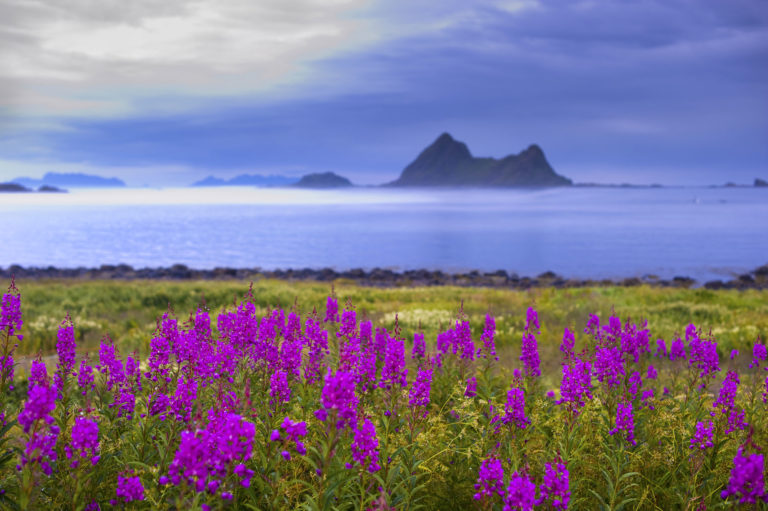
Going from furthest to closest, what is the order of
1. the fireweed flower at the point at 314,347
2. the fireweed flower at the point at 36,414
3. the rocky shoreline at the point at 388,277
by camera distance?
the rocky shoreline at the point at 388,277
the fireweed flower at the point at 314,347
the fireweed flower at the point at 36,414

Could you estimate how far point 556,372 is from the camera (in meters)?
13.6

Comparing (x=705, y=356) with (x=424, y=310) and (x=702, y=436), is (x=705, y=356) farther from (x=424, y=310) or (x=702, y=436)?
(x=424, y=310)

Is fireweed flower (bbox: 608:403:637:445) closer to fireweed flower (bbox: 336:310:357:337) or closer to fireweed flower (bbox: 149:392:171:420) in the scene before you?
fireweed flower (bbox: 336:310:357:337)

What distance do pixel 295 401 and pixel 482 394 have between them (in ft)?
8.98

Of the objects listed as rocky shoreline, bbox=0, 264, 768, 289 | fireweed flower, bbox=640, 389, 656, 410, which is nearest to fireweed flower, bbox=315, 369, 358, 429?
fireweed flower, bbox=640, 389, 656, 410

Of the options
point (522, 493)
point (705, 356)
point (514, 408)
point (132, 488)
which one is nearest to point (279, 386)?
point (132, 488)

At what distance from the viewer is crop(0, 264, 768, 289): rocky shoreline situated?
45.0 metres

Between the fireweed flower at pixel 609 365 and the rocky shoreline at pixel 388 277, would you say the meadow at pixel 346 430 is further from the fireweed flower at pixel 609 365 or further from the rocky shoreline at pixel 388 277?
the rocky shoreline at pixel 388 277

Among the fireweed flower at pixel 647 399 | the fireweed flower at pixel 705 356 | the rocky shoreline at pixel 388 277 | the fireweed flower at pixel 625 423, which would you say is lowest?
the rocky shoreline at pixel 388 277

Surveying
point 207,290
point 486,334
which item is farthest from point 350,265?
point 486,334

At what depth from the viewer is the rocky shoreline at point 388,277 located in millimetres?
44969

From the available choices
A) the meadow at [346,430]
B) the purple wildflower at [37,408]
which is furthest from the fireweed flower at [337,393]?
the purple wildflower at [37,408]

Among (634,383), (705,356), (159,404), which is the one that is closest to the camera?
(159,404)

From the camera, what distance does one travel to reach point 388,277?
49375 millimetres
